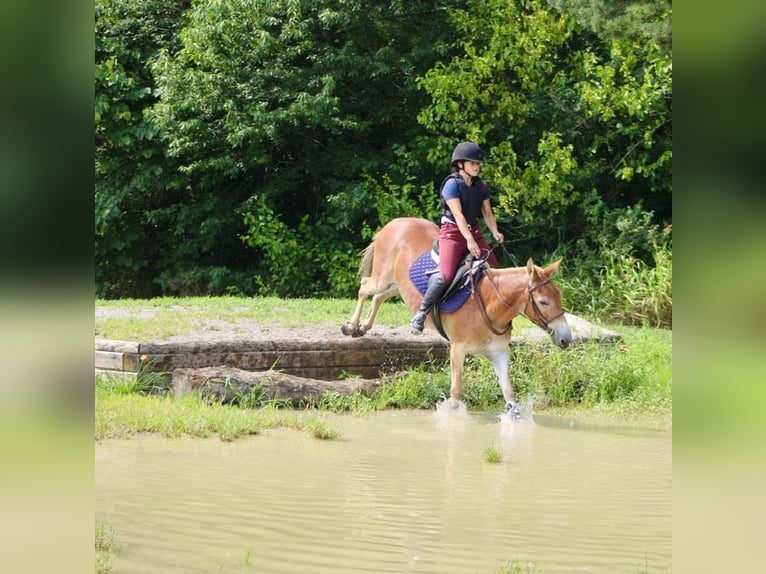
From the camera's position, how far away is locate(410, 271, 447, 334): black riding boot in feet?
30.7

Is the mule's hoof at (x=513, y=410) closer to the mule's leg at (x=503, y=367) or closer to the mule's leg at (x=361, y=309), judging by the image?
the mule's leg at (x=503, y=367)

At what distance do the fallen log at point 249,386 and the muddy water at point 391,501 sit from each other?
1.07 meters

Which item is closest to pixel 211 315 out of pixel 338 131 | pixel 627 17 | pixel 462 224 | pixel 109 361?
pixel 109 361

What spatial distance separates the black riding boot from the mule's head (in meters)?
0.90

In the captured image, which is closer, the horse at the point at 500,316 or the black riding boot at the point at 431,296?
the horse at the point at 500,316

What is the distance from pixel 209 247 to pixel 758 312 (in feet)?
59.9

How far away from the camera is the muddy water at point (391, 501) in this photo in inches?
168

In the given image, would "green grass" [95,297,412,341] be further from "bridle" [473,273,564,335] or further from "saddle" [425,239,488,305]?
"bridle" [473,273,564,335]

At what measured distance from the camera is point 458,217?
29.8 feet

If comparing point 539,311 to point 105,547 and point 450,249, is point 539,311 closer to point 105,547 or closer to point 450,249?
point 450,249

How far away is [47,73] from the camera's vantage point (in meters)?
1.38

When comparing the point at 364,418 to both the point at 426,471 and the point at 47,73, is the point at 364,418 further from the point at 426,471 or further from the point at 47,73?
the point at 47,73

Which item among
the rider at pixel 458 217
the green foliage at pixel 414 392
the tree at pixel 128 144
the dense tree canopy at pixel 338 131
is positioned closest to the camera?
the rider at pixel 458 217

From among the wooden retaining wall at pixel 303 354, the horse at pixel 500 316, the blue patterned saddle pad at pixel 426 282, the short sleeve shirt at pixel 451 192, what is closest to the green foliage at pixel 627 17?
the short sleeve shirt at pixel 451 192
